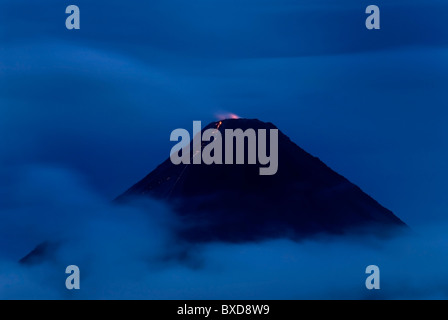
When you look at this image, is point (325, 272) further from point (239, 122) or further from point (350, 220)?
point (350, 220)

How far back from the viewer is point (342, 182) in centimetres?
1909

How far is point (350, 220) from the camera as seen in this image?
16.1m

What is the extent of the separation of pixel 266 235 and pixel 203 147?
4175 millimetres

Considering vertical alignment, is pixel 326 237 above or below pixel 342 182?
below

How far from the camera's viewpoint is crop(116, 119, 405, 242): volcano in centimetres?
1489

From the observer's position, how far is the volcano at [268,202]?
48.9 feet

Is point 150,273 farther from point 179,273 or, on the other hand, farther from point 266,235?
point 266,235

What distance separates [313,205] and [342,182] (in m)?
2.24

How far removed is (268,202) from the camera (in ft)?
55.0
